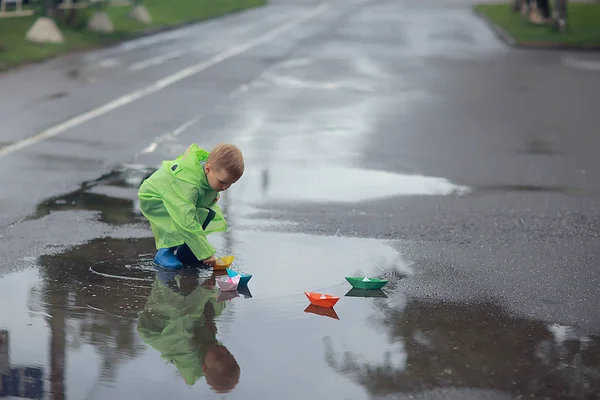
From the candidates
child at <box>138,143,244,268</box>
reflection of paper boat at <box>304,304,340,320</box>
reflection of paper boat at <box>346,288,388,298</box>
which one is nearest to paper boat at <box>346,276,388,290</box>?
reflection of paper boat at <box>346,288,388,298</box>

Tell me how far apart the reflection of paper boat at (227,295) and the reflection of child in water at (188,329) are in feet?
0.10

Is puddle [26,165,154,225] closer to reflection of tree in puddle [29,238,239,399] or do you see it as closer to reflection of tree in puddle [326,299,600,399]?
reflection of tree in puddle [29,238,239,399]

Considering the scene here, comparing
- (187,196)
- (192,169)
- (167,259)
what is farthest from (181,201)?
(167,259)

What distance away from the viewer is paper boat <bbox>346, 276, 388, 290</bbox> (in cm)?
637

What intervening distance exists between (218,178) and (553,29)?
24.6 meters

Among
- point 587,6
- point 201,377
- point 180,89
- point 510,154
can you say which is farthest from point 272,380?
point 587,6

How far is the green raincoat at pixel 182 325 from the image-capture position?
199 inches

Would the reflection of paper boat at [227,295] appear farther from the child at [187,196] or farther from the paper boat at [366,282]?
the paper boat at [366,282]

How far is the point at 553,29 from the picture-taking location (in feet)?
97.1

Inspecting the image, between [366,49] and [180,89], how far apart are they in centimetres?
902

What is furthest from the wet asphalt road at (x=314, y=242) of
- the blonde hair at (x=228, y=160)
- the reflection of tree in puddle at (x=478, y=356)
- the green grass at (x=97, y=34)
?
the green grass at (x=97, y=34)

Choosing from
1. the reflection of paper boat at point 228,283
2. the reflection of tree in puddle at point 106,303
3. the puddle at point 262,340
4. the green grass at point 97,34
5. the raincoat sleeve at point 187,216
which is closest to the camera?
the puddle at point 262,340

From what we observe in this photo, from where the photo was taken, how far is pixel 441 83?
62.8ft

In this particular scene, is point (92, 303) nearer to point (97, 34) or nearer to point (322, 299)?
point (322, 299)
